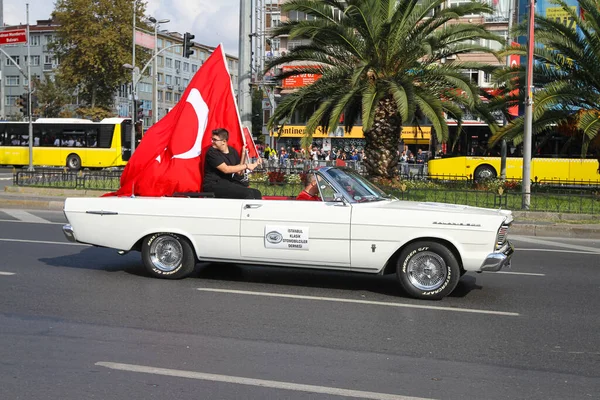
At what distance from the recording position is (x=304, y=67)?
69.7 feet

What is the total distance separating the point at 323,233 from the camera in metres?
8.00

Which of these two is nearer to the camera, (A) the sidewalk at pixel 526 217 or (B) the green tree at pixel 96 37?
(A) the sidewalk at pixel 526 217

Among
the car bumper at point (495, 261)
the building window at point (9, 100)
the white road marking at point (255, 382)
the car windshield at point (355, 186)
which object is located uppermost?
the building window at point (9, 100)

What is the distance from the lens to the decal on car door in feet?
26.4

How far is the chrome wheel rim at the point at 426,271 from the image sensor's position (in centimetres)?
780

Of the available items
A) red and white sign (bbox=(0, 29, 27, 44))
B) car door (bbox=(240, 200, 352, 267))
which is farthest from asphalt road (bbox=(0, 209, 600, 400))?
red and white sign (bbox=(0, 29, 27, 44))

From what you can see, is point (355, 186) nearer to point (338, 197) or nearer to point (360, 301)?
point (338, 197)

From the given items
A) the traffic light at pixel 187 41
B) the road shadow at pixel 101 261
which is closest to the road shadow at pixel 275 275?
the road shadow at pixel 101 261

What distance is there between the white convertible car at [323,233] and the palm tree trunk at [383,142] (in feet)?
41.0

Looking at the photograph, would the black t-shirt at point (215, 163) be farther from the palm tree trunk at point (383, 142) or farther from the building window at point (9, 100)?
the building window at point (9, 100)

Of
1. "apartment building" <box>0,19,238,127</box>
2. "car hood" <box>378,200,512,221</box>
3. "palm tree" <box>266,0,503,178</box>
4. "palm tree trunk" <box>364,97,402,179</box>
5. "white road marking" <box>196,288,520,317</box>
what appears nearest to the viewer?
"white road marking" <box>196,288,520,317</box>

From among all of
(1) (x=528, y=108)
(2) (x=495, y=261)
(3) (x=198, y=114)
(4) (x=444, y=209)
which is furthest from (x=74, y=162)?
(2) (x=495, y=261)

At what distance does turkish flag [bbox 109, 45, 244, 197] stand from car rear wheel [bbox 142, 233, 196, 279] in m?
0.64

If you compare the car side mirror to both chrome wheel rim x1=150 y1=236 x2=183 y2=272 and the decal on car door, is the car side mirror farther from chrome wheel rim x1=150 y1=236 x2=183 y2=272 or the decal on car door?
chrome wheel rim x1=150 y1=236 x2=183 y2=272
